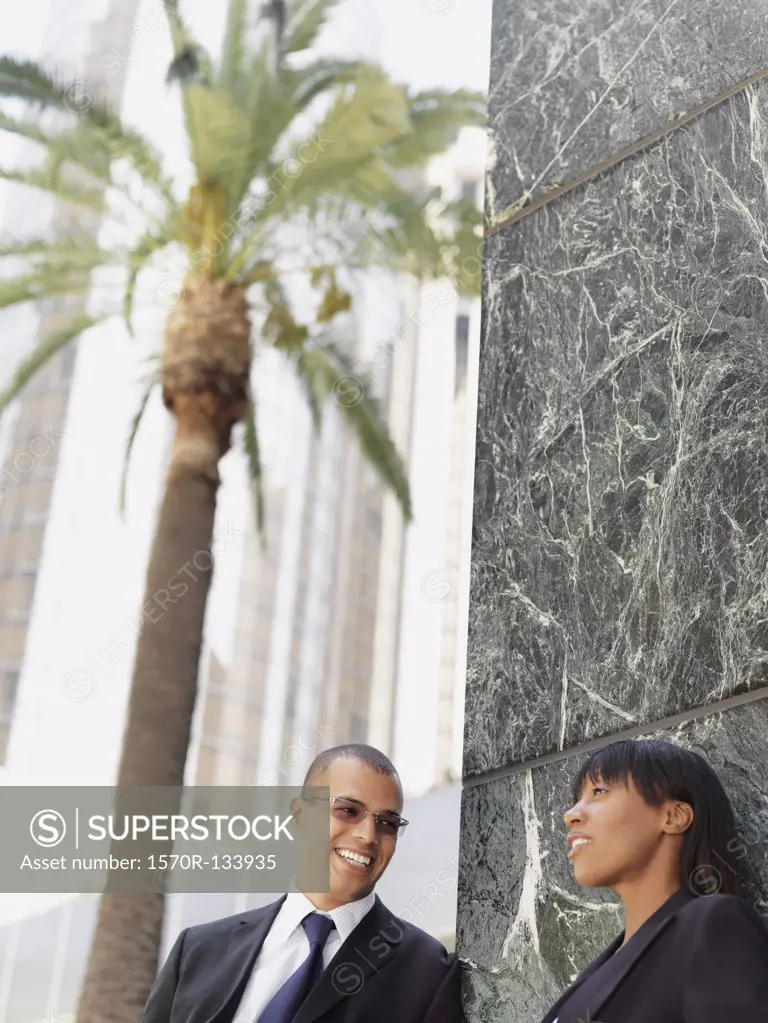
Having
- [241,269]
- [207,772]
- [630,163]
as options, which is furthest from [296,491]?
[630,163]

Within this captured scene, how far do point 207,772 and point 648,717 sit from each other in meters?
44.9

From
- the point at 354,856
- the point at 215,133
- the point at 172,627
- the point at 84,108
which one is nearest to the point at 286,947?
the point at 354,856

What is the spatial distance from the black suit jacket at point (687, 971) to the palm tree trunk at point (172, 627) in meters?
6.68

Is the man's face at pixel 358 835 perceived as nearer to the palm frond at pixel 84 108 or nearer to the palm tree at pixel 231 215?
the palm tree at pixel 231 215

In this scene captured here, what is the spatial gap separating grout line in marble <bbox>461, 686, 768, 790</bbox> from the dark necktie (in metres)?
0.52

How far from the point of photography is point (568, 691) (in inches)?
118

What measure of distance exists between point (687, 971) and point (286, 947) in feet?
3.65

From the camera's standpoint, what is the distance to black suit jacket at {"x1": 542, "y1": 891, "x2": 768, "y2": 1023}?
2.01m

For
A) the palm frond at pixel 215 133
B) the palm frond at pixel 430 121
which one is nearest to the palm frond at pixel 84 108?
the palm frond at pixel 215 133

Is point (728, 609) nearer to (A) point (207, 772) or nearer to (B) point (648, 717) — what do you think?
(B) point (648, 717)

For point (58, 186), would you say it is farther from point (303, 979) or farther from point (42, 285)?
point (303, 979)

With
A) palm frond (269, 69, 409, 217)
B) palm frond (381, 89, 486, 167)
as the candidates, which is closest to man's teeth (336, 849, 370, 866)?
palm frond (269, 69, 409, 217)

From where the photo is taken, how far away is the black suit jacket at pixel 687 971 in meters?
2.01

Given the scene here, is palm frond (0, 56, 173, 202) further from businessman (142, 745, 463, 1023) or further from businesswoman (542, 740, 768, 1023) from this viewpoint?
businesswoman (542, 740, 768, 1023)
